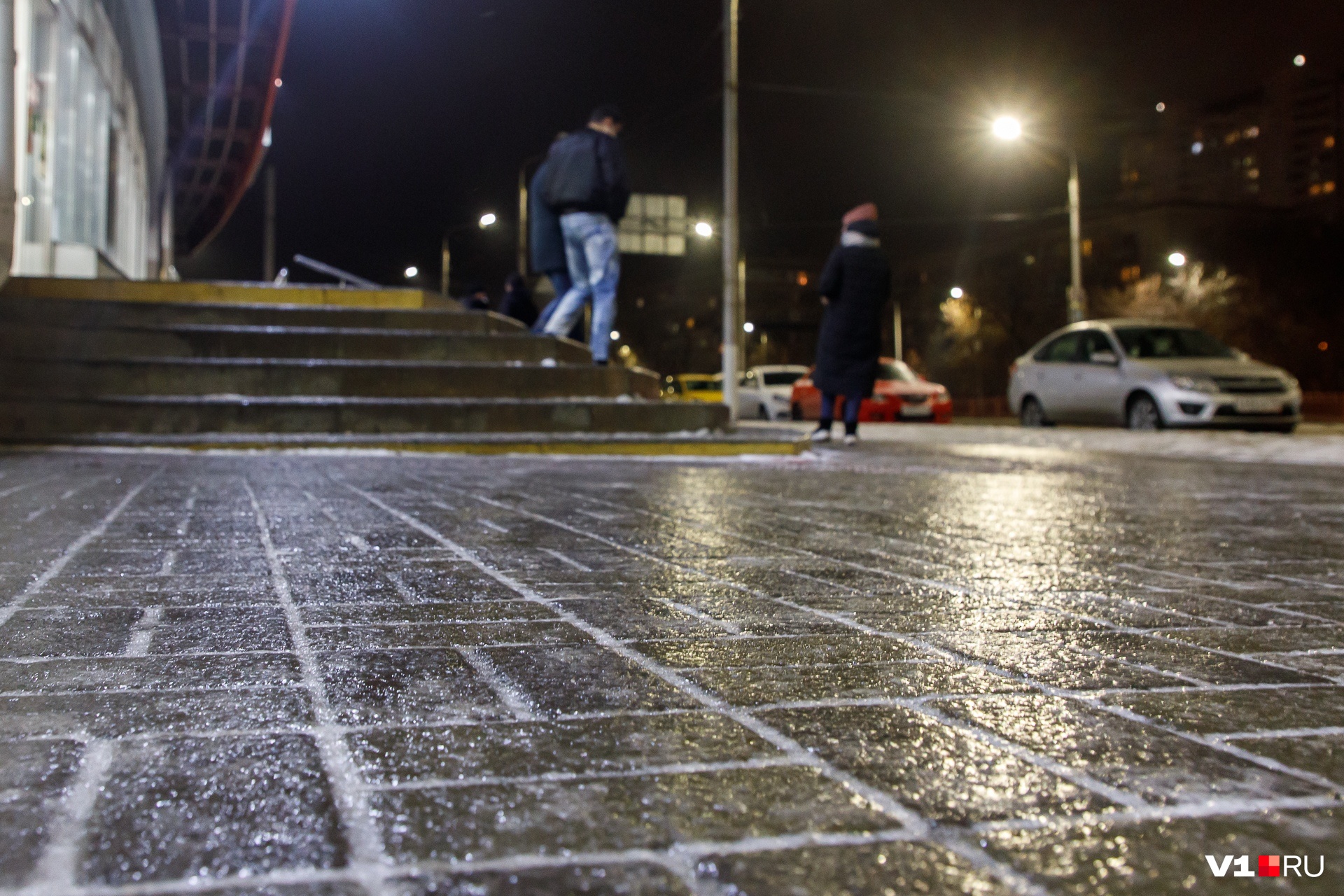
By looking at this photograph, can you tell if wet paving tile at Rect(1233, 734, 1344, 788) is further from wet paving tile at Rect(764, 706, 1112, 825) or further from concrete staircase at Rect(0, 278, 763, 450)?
concrete staircase at Rect(0, 278, 763, 450)

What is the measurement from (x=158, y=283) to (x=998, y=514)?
942 cm

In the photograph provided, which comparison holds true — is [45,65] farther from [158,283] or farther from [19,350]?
[19,350]

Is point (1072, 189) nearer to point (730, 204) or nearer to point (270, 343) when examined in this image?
point (730, 204)

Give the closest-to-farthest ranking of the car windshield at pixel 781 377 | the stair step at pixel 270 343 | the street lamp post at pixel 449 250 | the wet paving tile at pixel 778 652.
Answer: the wet paving tile at pixel 778 652 → the stair step at pixel 270 343 → the car windshield at pixel 781 377 → the street lamp post at pixel 449 250

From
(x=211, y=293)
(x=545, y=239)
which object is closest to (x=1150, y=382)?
(x=545, y=239)

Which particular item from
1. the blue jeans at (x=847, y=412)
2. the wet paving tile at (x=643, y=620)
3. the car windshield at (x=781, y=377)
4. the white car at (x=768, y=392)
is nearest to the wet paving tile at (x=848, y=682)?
the wet paving tile at (x=643, y=620)

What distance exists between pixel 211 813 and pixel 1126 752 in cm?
116

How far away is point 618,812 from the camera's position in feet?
4.26

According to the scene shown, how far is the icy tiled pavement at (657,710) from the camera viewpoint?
1.17m

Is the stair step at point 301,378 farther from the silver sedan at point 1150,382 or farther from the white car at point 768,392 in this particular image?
the white car at point 768,392

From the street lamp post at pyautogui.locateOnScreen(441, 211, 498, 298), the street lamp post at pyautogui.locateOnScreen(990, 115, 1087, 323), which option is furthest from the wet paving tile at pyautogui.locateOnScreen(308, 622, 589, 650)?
the street lamp post at pyautogui.locateOnScreen(441, 211, 498, 298)

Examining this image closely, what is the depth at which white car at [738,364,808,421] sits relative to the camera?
23828mm

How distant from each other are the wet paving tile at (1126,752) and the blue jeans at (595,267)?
866cm

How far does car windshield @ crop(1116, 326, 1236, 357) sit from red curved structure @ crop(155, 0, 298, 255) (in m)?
16.0
